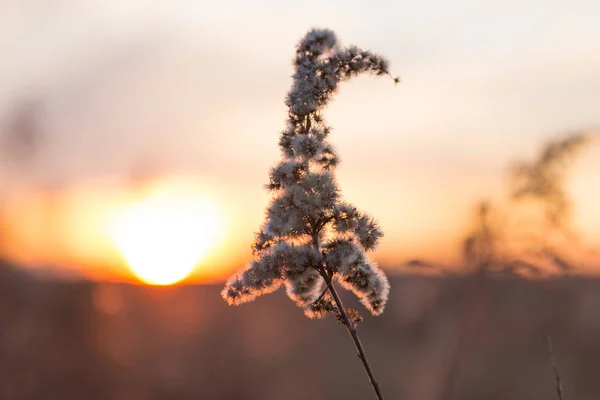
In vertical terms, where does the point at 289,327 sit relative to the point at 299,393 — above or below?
above

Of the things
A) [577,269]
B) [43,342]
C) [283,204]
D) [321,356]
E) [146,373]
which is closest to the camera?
[283,204]

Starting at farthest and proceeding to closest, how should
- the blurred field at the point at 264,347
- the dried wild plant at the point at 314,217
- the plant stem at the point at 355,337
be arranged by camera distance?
the blurred field at the point at 264,347 < the dried wild plant at the point at 314,217 < the plant stem at the point at 355,337

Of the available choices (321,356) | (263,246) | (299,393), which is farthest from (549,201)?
(321,356)

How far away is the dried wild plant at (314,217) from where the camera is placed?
9.70ft

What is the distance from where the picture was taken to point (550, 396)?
17469 millimetres

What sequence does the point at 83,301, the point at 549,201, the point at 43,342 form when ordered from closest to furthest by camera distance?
the point at 549,201 → the point at 43,342 → the point at 83,301

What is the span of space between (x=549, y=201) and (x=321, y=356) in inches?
648

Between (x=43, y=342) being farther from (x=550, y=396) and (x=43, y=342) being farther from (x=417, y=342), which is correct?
(x=550, y=396)

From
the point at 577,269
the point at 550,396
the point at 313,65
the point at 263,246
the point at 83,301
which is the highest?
the point at 83,301

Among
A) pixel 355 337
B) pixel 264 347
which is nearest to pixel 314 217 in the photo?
pixel 355 337

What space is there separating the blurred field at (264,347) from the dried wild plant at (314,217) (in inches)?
212

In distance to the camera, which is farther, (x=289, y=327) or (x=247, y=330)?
(x=289, y=327)

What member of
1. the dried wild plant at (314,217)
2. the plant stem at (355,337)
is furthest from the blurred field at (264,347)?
the plant stem at (355,337)

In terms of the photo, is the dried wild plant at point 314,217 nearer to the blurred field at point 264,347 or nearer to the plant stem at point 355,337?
the plant stem at point 355,337
